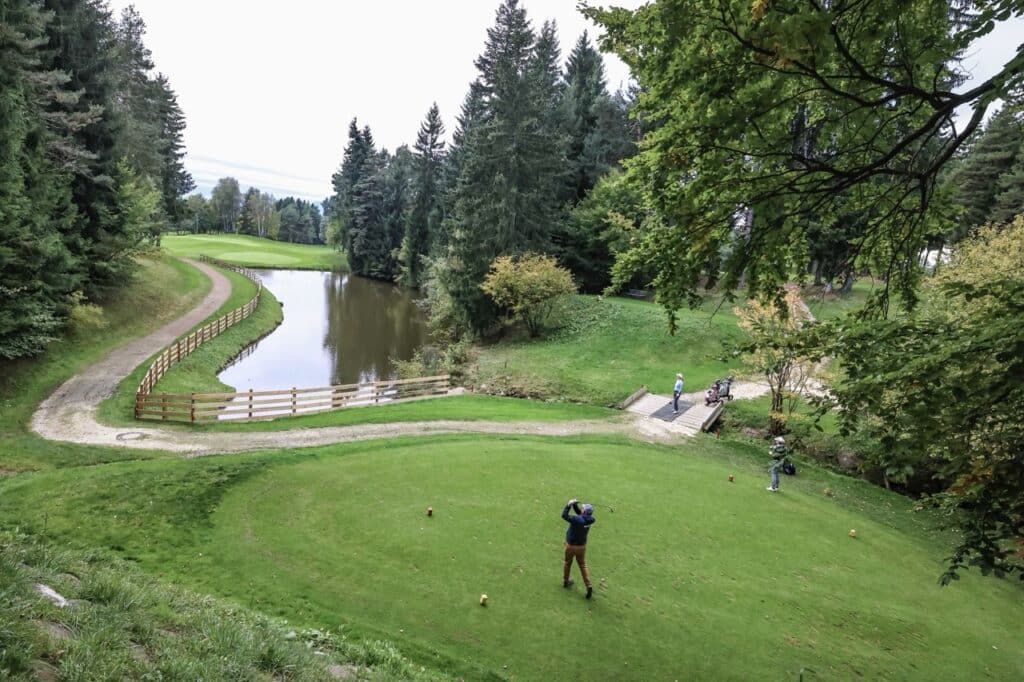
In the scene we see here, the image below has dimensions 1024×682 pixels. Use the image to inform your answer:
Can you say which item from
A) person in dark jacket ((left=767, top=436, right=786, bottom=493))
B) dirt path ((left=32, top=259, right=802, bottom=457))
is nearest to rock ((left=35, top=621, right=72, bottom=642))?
dirt path ((left=32, top=259, right=802, bottom=457))

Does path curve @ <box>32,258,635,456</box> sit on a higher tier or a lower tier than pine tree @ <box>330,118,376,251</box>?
lower

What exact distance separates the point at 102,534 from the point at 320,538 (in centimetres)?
428

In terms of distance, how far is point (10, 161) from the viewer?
19.6 m

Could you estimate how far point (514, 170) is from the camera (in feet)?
131

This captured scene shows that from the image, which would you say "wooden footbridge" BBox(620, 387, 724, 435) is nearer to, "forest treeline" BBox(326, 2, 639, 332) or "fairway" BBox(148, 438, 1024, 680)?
"fairway" BBox(148, 438, 1024, 680)

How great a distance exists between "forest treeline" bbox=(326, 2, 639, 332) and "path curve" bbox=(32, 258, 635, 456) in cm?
1864

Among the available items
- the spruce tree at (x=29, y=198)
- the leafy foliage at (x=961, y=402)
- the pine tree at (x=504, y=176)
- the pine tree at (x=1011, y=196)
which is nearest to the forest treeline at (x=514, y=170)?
the pine tree at (x=504, y=176)

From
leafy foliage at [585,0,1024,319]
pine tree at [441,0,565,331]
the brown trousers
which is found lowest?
the brown trousers

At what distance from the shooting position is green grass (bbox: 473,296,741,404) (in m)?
28.5

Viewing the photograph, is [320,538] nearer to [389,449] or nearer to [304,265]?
[389,449]

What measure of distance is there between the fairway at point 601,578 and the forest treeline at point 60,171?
53.4 ft

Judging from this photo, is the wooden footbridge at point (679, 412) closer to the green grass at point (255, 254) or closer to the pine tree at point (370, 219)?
the pine tree at point (370, 219)

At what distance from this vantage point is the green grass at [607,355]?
28484mm

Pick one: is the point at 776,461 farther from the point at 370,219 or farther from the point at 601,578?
the point at 370,219
